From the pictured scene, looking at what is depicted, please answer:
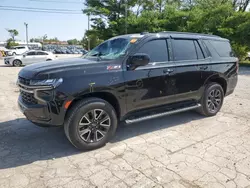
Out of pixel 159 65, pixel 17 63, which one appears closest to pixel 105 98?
pixel 159 65

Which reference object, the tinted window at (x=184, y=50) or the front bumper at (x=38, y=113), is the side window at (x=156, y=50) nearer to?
the tinted window at (x=184, y=50)

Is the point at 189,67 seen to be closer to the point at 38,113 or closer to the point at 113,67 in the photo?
the point at 113,67

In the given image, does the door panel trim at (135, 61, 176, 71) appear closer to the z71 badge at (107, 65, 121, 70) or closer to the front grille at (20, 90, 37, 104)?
the z71 badge at (107, 65, 121, 70)

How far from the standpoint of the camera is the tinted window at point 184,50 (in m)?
4.30

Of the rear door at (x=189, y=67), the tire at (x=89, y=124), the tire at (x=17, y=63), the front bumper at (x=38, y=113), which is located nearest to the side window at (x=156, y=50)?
the rear door at (x=189, y=67)

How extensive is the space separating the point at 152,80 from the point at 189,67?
3.29 feet

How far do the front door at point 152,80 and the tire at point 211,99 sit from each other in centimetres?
106

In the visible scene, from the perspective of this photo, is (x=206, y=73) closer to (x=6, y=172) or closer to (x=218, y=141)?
(x=218, y=141)

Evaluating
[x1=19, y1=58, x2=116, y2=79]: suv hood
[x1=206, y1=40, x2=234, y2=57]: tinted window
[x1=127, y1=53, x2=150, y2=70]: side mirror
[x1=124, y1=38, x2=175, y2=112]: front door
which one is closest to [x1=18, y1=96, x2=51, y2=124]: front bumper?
→ [x1=19, y1=58, x2=116, y2=79]: suv hood

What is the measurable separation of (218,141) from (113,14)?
2631 centimetres

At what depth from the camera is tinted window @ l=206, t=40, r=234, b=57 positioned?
5.01 m

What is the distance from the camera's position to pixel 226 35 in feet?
55.7

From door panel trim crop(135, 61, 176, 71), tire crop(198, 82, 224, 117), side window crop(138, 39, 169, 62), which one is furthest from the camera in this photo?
tire crop(198, 82, 224, 117)

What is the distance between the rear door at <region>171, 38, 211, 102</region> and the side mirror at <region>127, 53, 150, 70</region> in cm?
92
